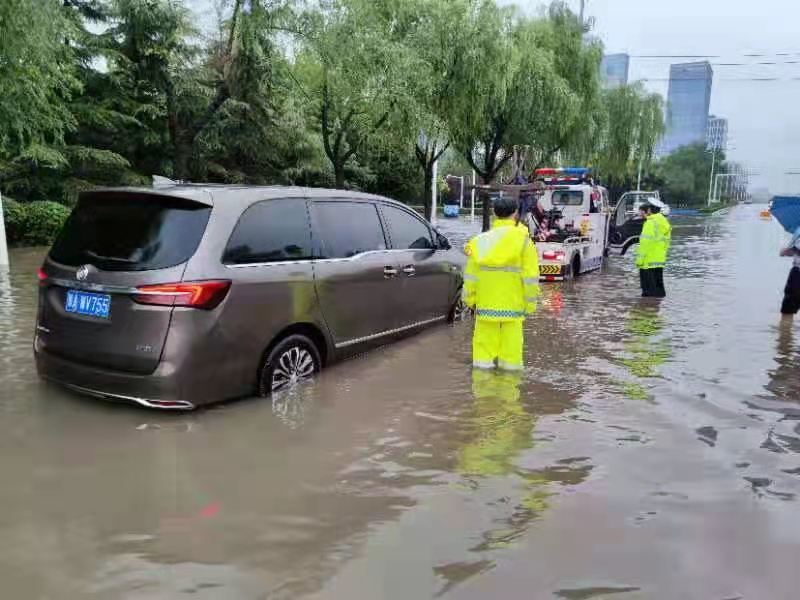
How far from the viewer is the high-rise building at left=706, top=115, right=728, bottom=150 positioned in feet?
349

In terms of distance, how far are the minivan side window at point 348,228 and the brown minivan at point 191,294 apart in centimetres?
2

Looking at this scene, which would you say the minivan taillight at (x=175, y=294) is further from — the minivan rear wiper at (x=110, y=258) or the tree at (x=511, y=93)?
the tree at (x=511, y=93)

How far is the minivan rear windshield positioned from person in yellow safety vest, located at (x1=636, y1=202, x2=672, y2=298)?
832 cm

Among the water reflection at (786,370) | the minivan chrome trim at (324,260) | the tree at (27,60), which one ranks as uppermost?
the tree at (27,60)

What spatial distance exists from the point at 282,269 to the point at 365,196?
1653 millimetres

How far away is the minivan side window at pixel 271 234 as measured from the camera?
4.81 m

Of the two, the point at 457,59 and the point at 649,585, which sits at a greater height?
the point at 457,59

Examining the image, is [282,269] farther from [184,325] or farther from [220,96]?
[220,96]

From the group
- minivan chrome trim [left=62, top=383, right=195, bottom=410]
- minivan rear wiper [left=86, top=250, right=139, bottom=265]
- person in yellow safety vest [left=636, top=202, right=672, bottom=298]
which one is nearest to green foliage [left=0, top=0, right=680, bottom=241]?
person in yellow safety vest [left=636, top=202, right=672, bottom=298]

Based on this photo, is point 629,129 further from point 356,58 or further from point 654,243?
point 654,243

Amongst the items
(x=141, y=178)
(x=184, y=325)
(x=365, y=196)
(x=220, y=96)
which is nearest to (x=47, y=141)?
(x=141, y=178)

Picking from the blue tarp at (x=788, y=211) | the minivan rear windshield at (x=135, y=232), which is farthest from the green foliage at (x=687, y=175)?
the minivan rear windshield at (x=135, y=232)

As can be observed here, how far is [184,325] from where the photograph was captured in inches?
174

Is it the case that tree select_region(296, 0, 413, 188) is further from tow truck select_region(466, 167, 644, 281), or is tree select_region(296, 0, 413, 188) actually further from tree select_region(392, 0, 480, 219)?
tow truck select_region(466, 167, 644, 281)
